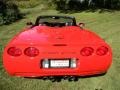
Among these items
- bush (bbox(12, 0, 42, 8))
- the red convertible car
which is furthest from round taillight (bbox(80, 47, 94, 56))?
bush (bbox(12, 0, 42, 8))

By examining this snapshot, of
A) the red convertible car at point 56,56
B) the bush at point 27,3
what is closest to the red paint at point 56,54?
the red convertible car at point 56,56

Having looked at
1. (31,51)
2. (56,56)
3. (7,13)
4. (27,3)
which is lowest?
(27,3)

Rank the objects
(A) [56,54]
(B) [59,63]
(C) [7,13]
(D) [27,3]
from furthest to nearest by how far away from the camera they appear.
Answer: (D) [27,3], (C) [7,13], (B) [59,63], (A) [56,54]

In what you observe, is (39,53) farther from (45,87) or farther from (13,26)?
(13,26)

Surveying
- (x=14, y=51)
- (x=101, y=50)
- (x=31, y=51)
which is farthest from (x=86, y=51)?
(x=14, y=51)

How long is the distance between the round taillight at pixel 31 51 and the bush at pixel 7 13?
Result: 15364mm

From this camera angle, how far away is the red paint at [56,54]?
277 inches

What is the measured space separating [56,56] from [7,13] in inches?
645

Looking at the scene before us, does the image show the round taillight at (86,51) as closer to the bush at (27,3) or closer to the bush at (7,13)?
the bush at (7,13)

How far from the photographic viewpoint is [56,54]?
704 cm

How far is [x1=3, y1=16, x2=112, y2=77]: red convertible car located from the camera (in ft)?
23.1

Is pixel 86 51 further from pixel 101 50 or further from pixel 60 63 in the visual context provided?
pixel 60 63

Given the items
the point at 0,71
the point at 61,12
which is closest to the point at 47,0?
the point at 61,12

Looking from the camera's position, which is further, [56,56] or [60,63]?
[60,63]
